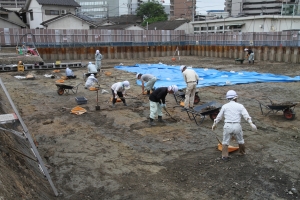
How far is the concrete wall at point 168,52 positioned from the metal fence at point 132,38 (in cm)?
69

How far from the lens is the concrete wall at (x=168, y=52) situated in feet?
73.1

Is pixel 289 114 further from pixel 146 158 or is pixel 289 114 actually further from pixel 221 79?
pixel 221 79

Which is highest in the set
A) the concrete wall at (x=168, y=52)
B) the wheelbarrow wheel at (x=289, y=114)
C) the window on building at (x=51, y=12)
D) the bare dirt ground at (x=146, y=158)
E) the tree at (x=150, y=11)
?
the tree at (x=150, y=11)

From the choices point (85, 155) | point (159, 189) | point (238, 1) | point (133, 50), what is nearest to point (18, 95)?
point (85, 155)

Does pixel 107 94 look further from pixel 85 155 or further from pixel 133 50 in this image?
pixel 133 50

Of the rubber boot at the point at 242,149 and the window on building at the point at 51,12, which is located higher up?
the window on building at the point at 51,12

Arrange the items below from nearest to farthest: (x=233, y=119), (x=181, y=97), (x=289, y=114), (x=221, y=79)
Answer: (x=233, y=119), (x=289, y=114), (x=181, y=97), (x=221, y=79)

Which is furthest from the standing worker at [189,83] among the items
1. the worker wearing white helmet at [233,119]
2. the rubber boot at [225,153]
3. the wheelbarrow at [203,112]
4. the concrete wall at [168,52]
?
the concrete wall at [168,52]

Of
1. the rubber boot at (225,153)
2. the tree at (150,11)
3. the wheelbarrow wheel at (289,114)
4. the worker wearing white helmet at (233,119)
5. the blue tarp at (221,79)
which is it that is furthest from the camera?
the tree at (150,11)

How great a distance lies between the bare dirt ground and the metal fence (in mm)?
16069

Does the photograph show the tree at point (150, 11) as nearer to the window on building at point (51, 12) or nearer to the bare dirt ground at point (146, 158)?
the window on building at point (51, 12)

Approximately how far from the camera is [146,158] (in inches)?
235

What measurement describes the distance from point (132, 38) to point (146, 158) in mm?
25622

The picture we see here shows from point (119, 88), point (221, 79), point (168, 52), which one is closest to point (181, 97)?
point (119, 88)
